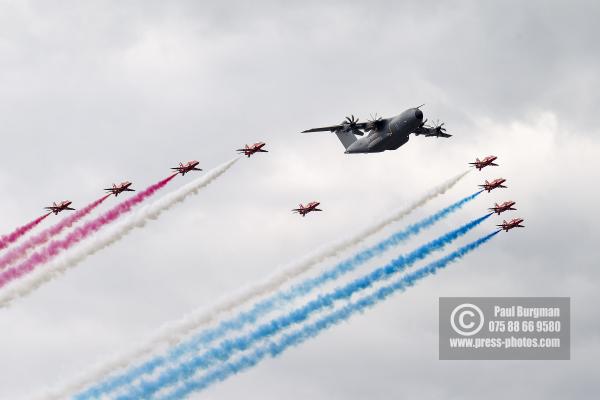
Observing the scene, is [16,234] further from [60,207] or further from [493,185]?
[493,185]

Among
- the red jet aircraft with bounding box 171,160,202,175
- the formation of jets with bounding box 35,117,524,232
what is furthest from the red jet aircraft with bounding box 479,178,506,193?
the red jet aircraft with bounding box 171,160,202,175

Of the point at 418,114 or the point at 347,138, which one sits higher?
the point at 347,138

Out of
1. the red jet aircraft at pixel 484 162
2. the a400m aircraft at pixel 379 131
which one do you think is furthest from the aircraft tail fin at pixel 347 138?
the red jet aircraft at pixel 484 162

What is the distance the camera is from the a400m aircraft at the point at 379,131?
145750mm

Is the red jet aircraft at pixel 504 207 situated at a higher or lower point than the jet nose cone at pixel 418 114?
lower

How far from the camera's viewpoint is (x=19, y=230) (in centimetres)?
13775

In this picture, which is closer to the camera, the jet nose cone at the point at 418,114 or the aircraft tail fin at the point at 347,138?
the jet nose cone at the point at 418,114

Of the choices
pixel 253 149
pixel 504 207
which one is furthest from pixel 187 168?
pixel 504 207

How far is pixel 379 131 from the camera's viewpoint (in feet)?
492

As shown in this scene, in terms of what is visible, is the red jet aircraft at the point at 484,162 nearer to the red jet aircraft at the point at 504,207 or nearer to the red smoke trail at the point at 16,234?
the red jet aircraft at the point at 504,207

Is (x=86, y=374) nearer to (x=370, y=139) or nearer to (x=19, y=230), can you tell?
(x=19, y=230)

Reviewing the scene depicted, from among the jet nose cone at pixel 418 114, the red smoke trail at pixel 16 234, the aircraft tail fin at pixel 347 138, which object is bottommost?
the red smoke trail at pixel 16 234

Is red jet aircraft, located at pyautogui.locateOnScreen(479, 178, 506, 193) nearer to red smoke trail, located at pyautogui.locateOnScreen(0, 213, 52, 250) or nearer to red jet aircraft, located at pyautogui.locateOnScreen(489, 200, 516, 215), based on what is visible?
red jet aircraft, located at pyautogui.locateOnScreen(489, 200, 516, 215)

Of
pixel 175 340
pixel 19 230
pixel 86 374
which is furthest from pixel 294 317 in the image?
pixel 19 230
